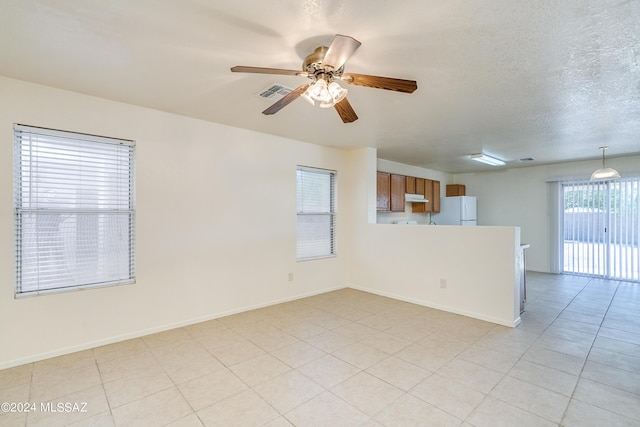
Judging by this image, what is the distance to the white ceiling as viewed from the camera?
1632mm

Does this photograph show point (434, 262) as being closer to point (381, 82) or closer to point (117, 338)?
point (381, 82)

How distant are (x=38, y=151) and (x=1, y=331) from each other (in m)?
1.58

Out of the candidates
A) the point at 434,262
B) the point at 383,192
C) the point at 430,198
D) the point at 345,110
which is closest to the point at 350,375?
the point at 345,110

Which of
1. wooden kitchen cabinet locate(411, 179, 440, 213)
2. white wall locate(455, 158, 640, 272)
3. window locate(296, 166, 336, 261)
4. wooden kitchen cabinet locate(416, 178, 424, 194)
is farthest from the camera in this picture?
wooden kitchen cabinet locate(411, 179, 440, 213)

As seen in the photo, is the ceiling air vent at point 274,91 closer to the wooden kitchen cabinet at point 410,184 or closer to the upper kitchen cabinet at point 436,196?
the wooden kitchen cabinet at point 410,184

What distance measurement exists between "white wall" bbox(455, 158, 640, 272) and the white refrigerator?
1.71 feet

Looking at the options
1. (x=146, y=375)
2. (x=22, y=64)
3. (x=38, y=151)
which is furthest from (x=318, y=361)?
(x=22, y=64)

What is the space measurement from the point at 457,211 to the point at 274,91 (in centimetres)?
579

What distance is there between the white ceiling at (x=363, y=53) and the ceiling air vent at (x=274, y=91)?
0.33 ft

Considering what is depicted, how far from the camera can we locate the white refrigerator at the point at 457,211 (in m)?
6.98

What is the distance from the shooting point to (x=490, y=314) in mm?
3645

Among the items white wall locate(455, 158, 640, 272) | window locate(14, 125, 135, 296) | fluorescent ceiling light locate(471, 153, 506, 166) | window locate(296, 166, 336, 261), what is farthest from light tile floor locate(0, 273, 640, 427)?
white wall locate(455, 158, 640, 272)

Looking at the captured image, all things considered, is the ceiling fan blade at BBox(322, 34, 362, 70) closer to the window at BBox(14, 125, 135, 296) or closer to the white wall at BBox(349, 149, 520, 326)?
the window at BBox(14, 125, 135, 296)

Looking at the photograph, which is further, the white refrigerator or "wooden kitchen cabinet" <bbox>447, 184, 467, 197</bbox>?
"wooden kitchen cabinet" <bbox>447, 184, 467, 197</bbox>
